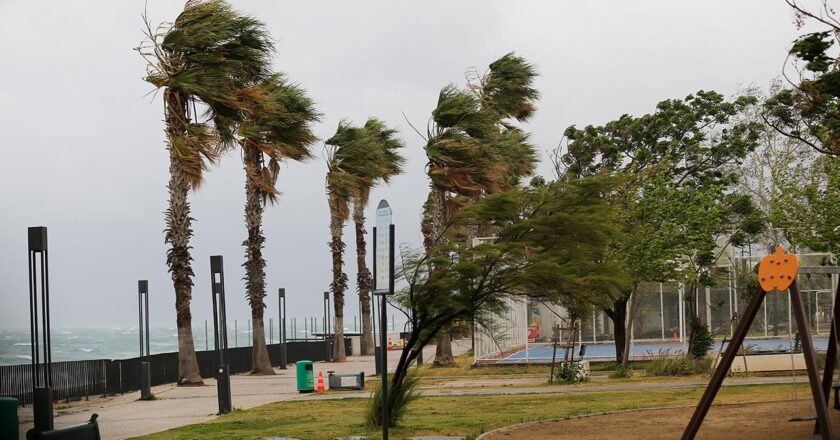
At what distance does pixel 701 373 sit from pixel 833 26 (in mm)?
11783

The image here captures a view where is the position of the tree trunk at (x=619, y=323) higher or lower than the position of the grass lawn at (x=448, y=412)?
higher

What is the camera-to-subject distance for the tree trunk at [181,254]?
112 ft

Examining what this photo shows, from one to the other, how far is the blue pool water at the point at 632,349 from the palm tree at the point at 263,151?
9267mm

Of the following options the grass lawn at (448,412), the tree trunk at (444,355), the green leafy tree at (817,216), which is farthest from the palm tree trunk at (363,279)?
the grass lawn at (448,412)

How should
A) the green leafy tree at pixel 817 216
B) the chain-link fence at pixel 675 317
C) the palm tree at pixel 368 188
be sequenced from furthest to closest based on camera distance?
the palm tree at pixel 368 188, the chain-link fence at pixel 675 317, the green leafy tree at pixel 817 216

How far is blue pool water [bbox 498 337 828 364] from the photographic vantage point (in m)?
38.1

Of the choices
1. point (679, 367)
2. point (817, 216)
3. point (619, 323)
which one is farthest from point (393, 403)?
point (619, 323)

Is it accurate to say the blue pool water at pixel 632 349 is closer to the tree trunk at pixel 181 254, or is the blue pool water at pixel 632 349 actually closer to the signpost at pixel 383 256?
the tree trunk at pixel 181 254

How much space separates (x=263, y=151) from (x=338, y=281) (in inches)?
633

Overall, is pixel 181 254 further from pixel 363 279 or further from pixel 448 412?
pixel 363 279

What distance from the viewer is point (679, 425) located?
16.9 meters

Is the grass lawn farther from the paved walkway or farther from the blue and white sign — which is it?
the blue and white sign

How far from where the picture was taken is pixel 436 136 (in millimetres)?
39188

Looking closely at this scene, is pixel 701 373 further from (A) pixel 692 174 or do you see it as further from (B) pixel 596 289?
(A) pixel 692 174
